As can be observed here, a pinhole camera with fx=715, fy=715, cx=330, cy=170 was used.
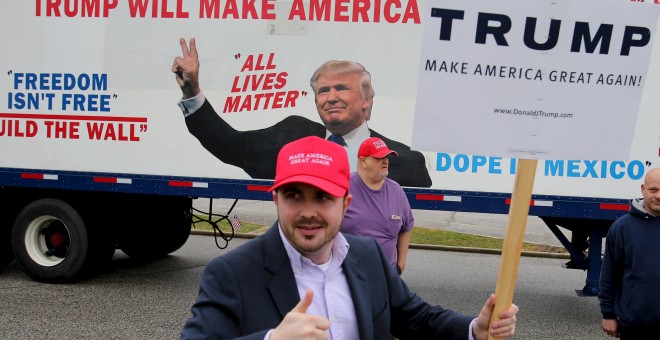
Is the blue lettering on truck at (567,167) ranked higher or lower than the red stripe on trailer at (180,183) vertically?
higher

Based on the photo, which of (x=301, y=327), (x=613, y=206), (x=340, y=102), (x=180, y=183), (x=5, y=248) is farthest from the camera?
(x=5, y=248)

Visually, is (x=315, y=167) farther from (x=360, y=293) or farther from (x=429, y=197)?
(x=429, y=197)

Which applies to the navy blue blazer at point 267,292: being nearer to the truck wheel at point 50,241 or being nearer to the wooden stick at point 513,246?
the wooden stick at point 513,246

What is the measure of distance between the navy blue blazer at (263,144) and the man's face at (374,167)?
94.3 inches

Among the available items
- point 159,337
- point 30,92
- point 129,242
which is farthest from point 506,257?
point 129,242

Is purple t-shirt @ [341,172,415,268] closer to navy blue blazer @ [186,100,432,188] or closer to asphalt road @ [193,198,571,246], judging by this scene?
navy blue blazer @ [186,100,432,188]

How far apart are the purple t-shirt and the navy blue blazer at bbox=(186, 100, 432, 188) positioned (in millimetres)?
2330

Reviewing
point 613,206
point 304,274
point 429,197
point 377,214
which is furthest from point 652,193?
point 429,197

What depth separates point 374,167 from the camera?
4695 mm

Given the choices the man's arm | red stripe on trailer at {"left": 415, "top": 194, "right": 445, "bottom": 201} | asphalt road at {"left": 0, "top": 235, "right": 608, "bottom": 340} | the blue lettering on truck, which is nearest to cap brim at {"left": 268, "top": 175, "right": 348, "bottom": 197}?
the man's arm

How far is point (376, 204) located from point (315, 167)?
108 inches

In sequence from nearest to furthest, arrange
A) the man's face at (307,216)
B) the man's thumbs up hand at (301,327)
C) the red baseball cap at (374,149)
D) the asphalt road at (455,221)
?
1. the man's thumbs up hand at (301,327)
2. the man's face at (307,216)
3. the red baseball cap at (374,149)
4. the asphalt road at (455,221)

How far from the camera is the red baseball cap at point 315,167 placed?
1939 millimetres

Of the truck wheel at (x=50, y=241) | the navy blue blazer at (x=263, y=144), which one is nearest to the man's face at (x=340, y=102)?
the navy blue blazer at (x=263, y=144)
